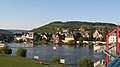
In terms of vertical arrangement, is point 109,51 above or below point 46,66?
above

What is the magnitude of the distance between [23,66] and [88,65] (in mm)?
6183

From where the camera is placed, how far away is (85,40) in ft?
356

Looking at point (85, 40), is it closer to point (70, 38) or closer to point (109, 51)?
point (70, 38)

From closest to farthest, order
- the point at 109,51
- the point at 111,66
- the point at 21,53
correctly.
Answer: the point at 111,66 < the point at 109,51 < the point at 21,53

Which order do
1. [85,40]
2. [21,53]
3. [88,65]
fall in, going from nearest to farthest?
[88,65], [21,53], [85,40]

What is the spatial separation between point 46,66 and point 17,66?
6.77 feet

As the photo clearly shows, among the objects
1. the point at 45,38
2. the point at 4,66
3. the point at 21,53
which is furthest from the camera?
the point at 45,38

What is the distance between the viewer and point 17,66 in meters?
19.2

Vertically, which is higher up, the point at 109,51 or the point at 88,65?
the point at 109,51

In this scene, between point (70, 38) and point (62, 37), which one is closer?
point (70, 38)

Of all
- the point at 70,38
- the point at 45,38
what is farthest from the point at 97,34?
the point at 45,38

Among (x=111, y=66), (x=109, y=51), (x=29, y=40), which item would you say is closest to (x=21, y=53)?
(x=109, y=51)

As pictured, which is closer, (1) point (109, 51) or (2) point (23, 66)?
(1) point (109, 51)

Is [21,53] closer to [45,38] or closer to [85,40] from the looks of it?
[85,40]
